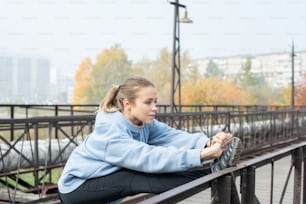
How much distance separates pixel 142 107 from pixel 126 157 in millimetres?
254

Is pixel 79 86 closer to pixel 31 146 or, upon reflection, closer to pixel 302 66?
pixel 302 66

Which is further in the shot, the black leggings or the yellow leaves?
the yellow leaves

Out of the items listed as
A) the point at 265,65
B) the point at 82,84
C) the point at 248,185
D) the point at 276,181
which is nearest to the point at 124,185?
the point at 248,185

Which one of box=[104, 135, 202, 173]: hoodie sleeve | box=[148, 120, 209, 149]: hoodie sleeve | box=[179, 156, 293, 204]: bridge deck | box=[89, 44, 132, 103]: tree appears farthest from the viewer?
box=[89, 44, 132, 103]: tree

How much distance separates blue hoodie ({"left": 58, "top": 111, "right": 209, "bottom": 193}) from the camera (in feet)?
6.62

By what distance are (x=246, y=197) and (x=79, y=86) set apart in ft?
181

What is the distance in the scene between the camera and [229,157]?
7.35ft

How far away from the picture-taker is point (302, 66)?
82.8m

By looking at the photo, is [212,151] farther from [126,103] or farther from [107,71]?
[107,71]

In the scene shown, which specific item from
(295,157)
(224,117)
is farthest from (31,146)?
(224,117)

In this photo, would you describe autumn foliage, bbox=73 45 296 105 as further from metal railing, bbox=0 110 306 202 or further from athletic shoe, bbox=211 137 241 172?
athletic shoe, bbox=211 137 241 172

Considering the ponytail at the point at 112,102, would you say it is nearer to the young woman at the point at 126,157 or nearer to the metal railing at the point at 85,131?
the young woman at the point at 126,157

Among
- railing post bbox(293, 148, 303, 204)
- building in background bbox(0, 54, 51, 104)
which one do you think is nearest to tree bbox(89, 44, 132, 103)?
building in background bbox(0, 54, 51, 104)

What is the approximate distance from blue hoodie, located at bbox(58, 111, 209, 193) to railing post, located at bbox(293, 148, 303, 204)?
1.70m
